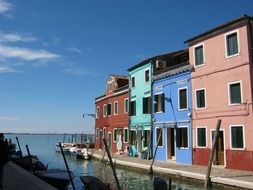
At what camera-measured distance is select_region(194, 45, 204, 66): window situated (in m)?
23.9

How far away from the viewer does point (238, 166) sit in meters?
20.3

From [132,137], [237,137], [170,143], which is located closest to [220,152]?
[237,137]

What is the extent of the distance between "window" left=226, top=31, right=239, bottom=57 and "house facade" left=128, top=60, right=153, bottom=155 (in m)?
9.22

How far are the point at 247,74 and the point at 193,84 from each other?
4.80 meters

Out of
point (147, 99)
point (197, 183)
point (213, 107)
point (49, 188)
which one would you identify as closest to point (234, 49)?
point (213, 107)

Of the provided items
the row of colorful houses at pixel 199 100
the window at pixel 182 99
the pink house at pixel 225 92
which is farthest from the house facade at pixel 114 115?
the pink house at pixel 225 92

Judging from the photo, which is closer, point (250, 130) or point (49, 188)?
point (49, 188)

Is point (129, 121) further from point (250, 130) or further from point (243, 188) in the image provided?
point (243, 188)

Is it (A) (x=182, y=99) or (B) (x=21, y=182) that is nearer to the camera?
(B) (x=21, y=182)

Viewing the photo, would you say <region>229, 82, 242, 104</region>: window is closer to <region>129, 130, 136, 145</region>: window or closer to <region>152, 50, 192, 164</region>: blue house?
<region>152, 50, 192, 164</region>: blue house

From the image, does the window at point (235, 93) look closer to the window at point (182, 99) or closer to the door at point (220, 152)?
the door at point (220, 152)

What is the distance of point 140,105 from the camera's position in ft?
105

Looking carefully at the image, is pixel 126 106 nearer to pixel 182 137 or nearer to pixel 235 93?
pixel 182 137

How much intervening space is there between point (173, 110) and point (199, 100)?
119 inches
